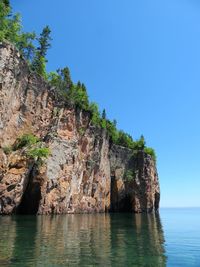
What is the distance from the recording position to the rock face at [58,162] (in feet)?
146

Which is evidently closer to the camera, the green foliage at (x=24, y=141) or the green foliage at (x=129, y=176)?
the green foliage at (x=24, y=141)

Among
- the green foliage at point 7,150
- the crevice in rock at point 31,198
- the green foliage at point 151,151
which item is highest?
the green foliage at point 151,151

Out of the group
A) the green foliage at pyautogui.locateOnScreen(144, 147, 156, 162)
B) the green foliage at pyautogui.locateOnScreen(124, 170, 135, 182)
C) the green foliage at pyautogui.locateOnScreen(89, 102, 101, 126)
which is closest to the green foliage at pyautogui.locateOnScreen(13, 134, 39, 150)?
the green foliage at pyautogui.locateOnScreen(89, 102, 101, 126)

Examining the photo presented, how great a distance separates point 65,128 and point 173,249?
4535 centimetres

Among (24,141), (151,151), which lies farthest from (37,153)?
(151,151)

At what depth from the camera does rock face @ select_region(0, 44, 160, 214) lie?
4444cm

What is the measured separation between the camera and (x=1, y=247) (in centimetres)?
1655

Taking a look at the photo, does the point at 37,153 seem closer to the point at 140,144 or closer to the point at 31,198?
the point at 31,198

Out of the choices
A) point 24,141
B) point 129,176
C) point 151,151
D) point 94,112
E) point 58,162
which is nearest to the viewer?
point 24,141

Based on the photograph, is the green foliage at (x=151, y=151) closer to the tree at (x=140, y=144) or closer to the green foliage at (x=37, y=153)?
the tree at (x=140, y=144)

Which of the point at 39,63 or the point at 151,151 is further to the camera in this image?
the point at 151,151

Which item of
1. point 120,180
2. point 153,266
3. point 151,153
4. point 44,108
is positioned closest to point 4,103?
point 44,108

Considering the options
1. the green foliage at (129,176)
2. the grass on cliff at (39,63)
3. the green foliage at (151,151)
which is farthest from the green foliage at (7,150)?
the green foliage at (151,151)

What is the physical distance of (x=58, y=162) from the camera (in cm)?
5747
